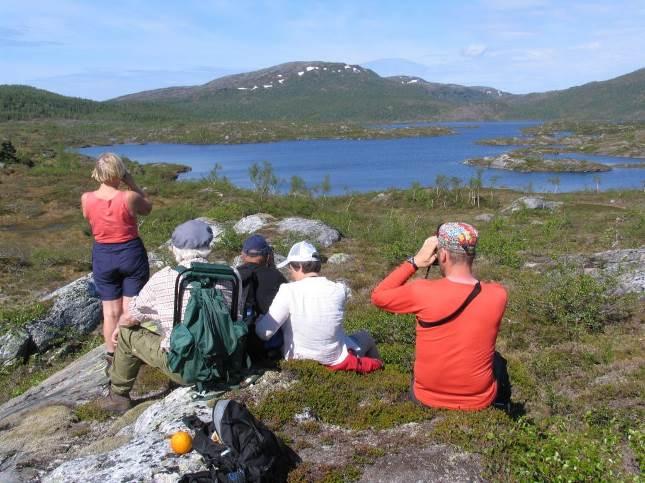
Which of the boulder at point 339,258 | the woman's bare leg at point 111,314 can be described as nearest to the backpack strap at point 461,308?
the woman's bare leg at point 111,314

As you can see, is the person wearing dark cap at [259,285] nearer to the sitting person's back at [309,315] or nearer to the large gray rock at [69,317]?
the sitting person's back at [309,315]

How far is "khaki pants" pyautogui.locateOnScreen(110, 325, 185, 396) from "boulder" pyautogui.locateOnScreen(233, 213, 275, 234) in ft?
47.0

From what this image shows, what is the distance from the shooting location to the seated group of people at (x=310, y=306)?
12.7 feet

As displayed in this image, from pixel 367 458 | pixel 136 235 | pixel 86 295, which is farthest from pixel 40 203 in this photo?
pixel 367 458

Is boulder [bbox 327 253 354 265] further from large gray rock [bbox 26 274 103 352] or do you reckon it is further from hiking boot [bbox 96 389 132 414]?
hiking boot [bbox 96 389 132 414]

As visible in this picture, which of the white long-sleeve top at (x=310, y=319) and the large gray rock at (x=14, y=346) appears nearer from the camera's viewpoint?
the white long-sleeve top at (x=310, y=319)

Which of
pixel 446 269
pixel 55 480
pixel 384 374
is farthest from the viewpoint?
pixel 384 374

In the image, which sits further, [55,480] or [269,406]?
[269,406]

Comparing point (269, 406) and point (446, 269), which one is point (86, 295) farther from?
point (446, 269)

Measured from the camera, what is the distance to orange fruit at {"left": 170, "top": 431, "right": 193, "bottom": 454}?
3676 millimetres

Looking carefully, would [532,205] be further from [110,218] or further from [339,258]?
[110,218]

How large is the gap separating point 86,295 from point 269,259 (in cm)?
679

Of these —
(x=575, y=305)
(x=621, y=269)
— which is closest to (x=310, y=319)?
(x=575, y=305)

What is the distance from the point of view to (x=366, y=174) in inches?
2660
